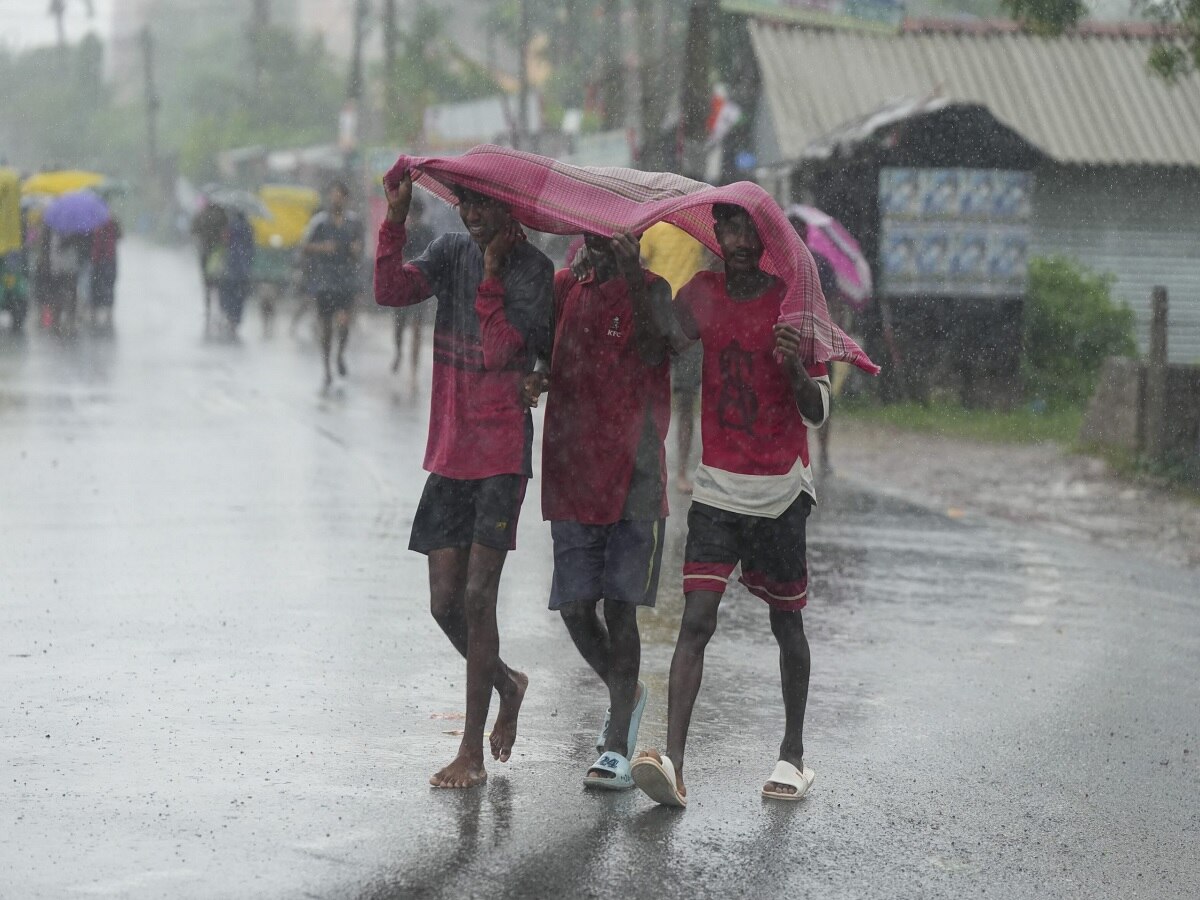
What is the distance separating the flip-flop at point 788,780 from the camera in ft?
18.2

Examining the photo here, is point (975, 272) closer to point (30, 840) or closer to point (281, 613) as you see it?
point (281, 613)

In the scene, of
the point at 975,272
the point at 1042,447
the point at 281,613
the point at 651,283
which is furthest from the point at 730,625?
the point at 975,272

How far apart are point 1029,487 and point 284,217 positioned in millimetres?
24966

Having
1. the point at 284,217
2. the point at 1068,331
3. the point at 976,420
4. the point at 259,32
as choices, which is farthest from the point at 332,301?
the point at 259,32

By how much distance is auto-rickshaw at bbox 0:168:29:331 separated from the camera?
2456 cm

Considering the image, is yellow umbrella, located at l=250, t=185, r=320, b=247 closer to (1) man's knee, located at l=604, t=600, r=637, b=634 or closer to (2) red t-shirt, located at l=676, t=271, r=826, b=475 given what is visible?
(1) man's knee, located at l=604, t=600, r=637, b=634

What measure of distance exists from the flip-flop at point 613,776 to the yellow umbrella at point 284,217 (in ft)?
95.0

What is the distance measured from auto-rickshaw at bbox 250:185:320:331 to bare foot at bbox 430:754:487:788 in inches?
1050

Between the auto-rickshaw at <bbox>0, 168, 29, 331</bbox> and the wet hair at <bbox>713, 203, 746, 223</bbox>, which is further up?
the wet hair at <bbox>713, 203, 746, 223</bbox>

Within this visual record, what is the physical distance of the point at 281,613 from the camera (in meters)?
8.13

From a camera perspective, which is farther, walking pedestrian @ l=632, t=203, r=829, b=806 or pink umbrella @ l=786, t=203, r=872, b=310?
pink umbrella @ l=786, t=203, r=872, b=310

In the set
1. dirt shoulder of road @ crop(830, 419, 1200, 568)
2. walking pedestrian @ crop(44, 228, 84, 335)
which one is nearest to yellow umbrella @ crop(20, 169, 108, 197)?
walking pedestrian @ crop(44, 228, 84, 335)

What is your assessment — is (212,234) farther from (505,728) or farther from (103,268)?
(505,728)

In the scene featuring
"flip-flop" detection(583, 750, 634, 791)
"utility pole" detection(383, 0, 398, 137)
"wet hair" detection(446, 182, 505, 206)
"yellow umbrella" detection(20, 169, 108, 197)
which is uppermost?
"utility pole" detection(383, 0, 398, 137)
